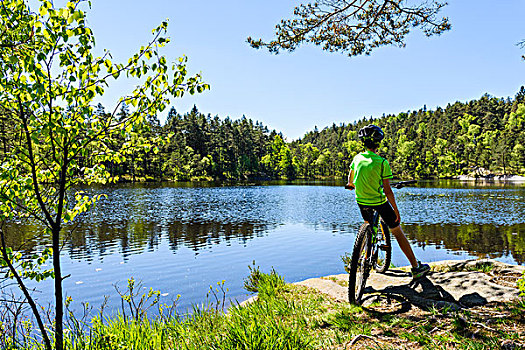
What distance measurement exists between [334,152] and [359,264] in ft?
443

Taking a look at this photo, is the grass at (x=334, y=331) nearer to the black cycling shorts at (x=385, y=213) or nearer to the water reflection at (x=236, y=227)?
the black cycling shorts at (x=385, y=213)

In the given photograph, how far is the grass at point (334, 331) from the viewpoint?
3.25 metres

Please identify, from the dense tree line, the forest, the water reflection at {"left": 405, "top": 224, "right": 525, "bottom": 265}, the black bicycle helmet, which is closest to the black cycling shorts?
the black bicycle helmet

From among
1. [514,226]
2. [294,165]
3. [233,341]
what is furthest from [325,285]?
[294,165]

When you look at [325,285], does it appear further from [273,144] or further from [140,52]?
[273,144]

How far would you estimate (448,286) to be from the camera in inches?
185

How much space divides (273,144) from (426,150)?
53175 millimetres

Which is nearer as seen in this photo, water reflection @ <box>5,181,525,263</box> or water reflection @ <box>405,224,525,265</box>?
water reflection @ <box>405,224,525,265</box>

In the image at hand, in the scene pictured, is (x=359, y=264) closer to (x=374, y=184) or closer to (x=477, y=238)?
(x=374, y=184)

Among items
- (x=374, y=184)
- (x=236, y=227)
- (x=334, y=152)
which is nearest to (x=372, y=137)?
(x=374, y=184)

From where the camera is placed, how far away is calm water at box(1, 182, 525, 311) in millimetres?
9883

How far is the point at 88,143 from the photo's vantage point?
3.10 m

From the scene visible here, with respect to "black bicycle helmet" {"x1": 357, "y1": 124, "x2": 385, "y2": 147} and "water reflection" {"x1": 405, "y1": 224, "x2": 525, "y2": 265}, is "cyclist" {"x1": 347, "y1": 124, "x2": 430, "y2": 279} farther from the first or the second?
"water reflection" {"x1": 405, "y1": 224, "x2": 525, "y2": 265}

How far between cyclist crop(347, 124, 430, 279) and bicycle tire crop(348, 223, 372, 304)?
0.29m
